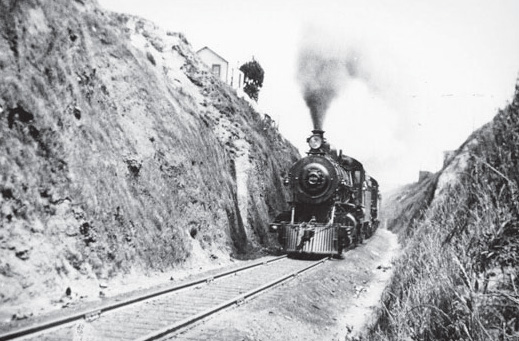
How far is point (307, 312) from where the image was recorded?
7203 millimetres

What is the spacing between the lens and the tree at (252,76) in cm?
4066

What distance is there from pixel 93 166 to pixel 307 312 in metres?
5.64

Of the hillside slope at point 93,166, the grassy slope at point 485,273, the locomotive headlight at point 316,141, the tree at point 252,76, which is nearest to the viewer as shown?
the grassy slope at point 485,273

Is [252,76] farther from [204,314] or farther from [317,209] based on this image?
[204,314]

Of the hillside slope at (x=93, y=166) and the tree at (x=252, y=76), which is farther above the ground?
the tree at (x=252, y=76)

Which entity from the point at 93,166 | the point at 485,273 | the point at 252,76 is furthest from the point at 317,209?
the point at 252,76

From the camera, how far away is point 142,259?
941cm

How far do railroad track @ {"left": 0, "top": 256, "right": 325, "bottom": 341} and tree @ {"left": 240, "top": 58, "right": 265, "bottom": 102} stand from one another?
33.2 meters

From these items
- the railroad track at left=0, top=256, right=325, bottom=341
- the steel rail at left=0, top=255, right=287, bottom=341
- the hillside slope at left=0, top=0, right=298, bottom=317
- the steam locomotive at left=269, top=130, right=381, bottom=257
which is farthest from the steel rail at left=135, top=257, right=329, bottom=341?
the steam locomotive at left=269, top=130, right=381, bottom=257

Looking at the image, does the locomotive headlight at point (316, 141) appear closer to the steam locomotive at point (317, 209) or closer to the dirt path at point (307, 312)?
the steam locomotive at point (317, 209)

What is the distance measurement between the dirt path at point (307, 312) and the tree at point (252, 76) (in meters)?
31.2

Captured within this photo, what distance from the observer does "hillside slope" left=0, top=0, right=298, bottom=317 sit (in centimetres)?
727

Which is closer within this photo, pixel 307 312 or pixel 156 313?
pixel 156 313

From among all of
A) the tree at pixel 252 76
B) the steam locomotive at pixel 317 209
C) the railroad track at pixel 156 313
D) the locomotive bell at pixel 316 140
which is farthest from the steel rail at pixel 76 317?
the tree at pixel 252 76
